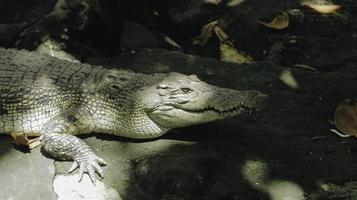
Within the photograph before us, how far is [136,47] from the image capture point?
6.57m

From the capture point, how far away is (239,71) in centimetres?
576

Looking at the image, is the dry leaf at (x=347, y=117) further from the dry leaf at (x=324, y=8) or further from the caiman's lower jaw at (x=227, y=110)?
the dry leaf at (x=324, y=8)

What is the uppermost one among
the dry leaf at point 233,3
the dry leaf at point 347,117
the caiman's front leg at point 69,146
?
the caiman's front leg at point 69,146

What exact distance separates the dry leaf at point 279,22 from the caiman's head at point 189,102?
2326 millimetres

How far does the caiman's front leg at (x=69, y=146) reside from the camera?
4.36 meters

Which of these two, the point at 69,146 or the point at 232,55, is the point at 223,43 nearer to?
the point at 232,55

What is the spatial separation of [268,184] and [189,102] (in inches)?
36.4

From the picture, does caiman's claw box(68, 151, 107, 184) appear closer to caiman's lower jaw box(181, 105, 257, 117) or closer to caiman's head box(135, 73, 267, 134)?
caiman's head box(135, 73, 267, 134)

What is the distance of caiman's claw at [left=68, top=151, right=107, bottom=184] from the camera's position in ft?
14.1

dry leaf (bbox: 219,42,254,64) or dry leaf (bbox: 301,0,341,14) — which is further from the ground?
dry leaf (bbox: 301,0,341,14)

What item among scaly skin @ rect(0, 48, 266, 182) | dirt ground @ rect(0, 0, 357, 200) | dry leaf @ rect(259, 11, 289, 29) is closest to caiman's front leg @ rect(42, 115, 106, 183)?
scaly skin @ rect(0, 48, 266, 182)

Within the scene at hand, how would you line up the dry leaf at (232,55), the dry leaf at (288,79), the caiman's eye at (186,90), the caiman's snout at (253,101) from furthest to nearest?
1. the dry leaf at (232,55)
2. the dry leaf at (288,79)
3. the caiman's eye at (186,90)
4. the caiman's snout at (253,101)

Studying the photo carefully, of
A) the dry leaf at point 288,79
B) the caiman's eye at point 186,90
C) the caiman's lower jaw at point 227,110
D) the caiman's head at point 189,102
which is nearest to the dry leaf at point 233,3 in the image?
the dry leaf at point 288,79

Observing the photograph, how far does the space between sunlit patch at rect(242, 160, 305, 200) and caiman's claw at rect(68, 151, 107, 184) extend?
109 centimetres
